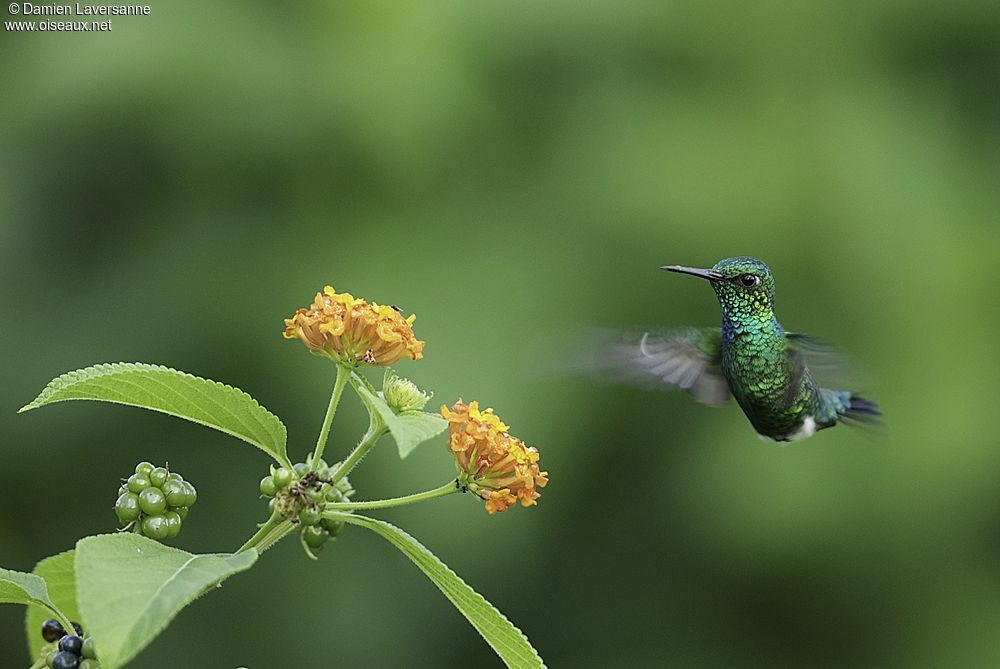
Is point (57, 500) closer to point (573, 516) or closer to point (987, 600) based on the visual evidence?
point (573, 516)

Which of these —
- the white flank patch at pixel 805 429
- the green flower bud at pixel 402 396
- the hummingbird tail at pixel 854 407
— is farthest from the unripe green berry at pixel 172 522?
the hummingbird tail at pixel 854 407

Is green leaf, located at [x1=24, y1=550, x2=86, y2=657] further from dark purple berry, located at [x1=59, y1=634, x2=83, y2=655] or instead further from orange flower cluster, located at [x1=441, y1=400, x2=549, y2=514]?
orange flower cluster, located at [x1=441, y1=400, x2=549, y2=514]

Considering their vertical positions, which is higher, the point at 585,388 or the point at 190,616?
the point at 585,388

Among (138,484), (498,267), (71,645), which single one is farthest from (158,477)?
(498,267)

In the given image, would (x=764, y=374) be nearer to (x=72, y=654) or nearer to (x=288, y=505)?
(x=288, y=505)

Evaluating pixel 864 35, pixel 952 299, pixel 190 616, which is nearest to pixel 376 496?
pixel 190 616

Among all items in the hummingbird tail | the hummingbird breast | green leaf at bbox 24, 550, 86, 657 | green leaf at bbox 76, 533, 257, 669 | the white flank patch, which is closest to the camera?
green leaf at bbox 76, 533, 257, 669

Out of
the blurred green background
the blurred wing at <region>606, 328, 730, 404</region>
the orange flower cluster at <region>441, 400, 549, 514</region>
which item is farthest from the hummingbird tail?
the orange flower cluster at <region>441, 400, 549, 514</region>
